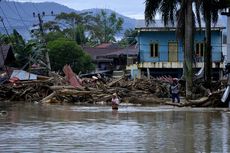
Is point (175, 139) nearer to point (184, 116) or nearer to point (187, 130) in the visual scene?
point (187, 130)

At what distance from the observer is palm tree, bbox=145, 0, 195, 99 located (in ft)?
125

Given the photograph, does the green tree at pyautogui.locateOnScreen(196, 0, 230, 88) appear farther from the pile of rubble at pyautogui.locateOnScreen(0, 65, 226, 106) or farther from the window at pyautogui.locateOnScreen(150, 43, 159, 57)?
the window at pyautogui.locateOnScreen(150, 43, 159, 57)

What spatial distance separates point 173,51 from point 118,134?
46209 mm

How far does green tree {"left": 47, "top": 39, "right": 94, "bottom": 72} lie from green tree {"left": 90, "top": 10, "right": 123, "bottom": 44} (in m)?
38.0

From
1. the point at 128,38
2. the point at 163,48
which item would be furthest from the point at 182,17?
the point at 128,38

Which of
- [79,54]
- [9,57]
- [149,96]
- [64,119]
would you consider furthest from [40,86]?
[79,54]

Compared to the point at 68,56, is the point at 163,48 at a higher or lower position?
higher

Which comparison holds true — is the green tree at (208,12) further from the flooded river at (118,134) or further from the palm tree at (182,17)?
the flooded river at (118,134)

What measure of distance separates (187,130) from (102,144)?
4.50 meters

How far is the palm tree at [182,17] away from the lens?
3803 cm

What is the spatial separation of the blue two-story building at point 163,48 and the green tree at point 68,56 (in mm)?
13764

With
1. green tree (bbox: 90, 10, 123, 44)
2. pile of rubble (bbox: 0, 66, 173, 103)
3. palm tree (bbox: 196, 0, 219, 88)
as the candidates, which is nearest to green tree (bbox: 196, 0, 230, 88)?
palm tree (bbox: 196, 0, 219, 88)

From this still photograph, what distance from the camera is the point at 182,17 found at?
3912 cm

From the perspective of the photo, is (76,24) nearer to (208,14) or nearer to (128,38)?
(128,38)
